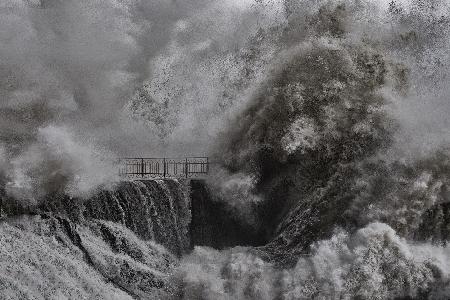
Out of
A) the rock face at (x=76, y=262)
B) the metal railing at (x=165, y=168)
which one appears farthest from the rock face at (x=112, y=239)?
the metal railing at (x=165, y=168)

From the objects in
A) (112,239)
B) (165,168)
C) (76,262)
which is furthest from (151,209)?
(165,168)

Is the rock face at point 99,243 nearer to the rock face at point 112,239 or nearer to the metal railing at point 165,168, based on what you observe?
the rock face at point 112,239

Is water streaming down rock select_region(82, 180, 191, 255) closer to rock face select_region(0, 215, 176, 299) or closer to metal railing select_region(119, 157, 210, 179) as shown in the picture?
rock face select_region(0, 215, 176, 299)

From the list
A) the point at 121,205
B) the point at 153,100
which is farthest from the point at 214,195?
the point at 153,100

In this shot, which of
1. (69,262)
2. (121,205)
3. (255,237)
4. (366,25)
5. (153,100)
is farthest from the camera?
(153,100)

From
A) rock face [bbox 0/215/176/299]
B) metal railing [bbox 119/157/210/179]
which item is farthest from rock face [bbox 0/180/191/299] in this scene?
metal railing [bbox 119/157/210/179]

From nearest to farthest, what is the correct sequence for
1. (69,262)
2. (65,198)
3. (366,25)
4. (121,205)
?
(69,262) → (65,198) → (121,205) → (366,25)

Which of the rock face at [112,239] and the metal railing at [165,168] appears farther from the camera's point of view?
the metal railing at [165,168]

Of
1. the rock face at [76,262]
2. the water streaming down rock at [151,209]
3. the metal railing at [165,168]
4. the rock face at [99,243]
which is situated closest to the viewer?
the rock face at [76,262]

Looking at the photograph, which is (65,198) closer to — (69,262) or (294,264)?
(69,262)
